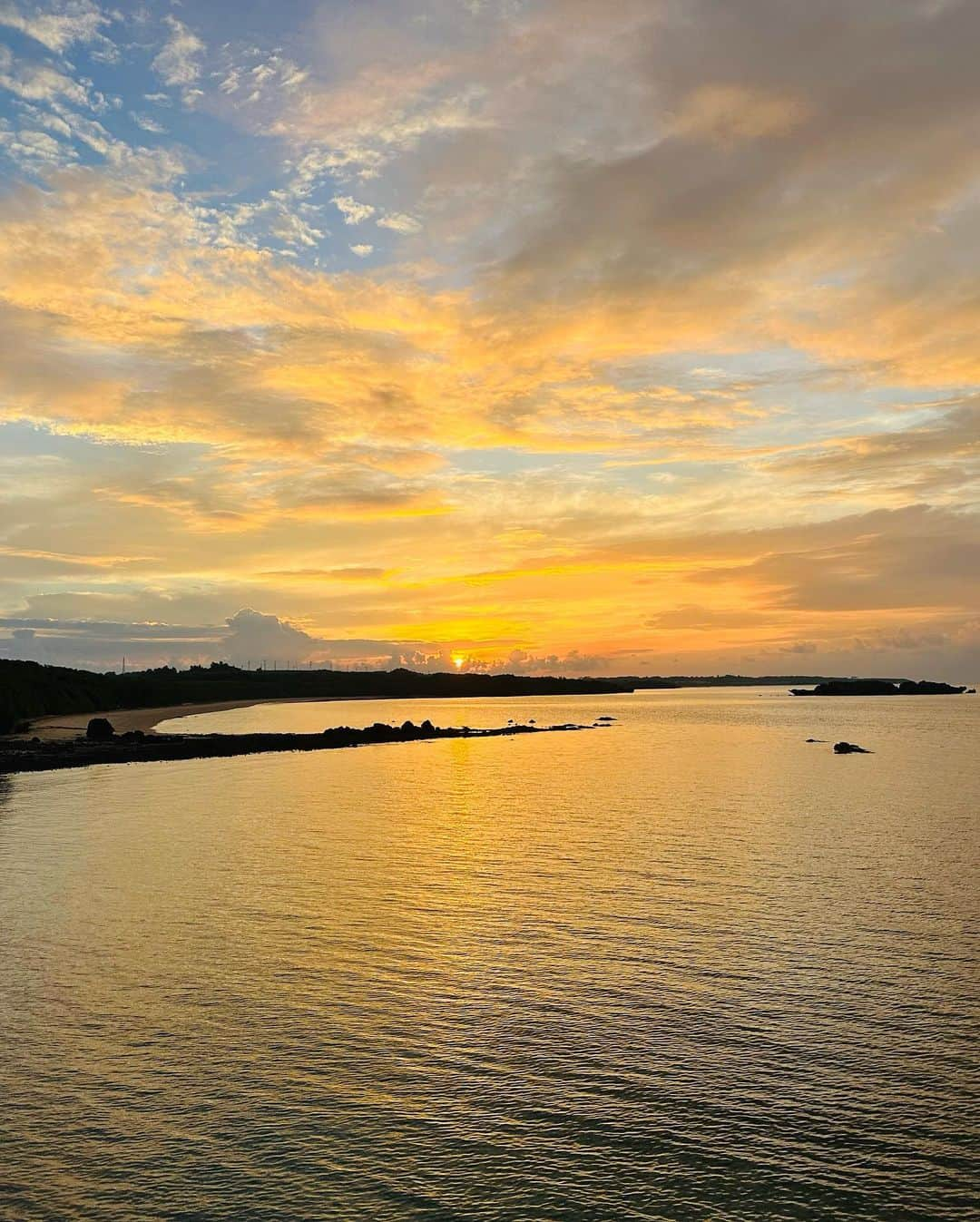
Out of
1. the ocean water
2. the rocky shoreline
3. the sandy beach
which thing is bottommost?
the ocean water

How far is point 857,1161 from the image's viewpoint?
16938 millimetres

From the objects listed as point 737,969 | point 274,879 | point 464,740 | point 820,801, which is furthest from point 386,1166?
point 464,740

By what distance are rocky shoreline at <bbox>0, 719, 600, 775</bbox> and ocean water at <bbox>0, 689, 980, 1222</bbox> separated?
1485 inches

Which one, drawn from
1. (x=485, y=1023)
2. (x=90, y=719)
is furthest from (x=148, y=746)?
(x=485, y=1023)

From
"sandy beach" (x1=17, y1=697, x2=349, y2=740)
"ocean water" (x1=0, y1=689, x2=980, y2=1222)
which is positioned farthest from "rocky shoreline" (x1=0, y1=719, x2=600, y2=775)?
"ocean water" (x1=0, y1=689, x2=980, y2=1222)

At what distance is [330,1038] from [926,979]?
16.6 meters

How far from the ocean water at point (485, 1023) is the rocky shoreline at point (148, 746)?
124 ft

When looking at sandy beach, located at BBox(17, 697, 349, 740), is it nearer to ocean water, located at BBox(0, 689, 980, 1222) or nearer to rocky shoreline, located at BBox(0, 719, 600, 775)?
rocky shoreline, located at BBox(0, 719, 600, 775)

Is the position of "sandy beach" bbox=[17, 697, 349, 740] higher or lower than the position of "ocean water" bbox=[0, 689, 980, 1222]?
higher

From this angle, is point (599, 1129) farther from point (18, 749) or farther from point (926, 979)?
Result: point (18, 749)

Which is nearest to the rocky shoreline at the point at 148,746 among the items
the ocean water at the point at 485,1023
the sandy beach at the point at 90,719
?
the sandy beach at the point at 90,719

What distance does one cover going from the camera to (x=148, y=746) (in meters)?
102

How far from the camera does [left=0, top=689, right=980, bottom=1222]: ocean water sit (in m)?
16.4

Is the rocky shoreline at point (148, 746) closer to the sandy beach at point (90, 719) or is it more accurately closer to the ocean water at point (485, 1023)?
the sandy beach at point (90, 719)
